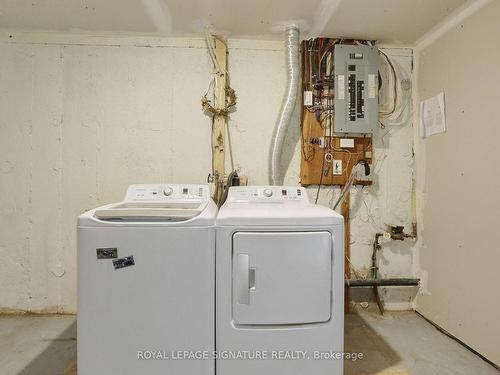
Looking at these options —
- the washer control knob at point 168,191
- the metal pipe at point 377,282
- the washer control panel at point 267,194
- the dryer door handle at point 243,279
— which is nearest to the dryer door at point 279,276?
the dryer door handle at point 243,279

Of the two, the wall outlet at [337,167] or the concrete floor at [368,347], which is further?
the wall outlet at [337,167]

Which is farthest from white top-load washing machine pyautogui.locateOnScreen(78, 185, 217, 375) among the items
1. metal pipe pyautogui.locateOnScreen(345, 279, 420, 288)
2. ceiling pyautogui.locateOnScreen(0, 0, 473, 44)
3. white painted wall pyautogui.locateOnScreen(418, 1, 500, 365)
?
white painted wall pyautogui.locateOnScreen(418, 1, 500, 365)

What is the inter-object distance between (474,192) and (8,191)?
353 cm

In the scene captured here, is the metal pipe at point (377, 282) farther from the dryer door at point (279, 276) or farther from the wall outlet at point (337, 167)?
the dryer door at point (279, 276)

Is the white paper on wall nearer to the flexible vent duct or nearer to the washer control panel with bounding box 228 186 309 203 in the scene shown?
the flexible vent duct

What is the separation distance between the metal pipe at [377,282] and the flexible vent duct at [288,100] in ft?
3.35

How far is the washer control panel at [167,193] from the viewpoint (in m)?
1.95

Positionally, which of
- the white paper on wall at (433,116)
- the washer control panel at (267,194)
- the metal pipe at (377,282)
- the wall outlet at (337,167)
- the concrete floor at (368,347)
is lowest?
the concrete floor at (368,347)

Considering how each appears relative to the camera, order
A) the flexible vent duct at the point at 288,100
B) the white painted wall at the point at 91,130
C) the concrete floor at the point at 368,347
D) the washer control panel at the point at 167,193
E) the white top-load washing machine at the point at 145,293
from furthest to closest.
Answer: the white painted wall at the point at 91,130 < the flexible vent duct at the point at 288,100 < the washer control panel at the point at 167,193 < the concrete floor at the point at 368,347 < the white top-load washing machine at the point at 145,293

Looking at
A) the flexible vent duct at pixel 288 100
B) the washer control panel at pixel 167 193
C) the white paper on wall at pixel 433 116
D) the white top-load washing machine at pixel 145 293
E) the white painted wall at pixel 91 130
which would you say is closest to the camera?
the white top-load washing machine at pixel 145 293

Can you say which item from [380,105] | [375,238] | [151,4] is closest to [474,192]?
[375,238]

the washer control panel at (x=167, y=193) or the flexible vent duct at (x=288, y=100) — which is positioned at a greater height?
the flexible vent duct at (x=288, y=100)

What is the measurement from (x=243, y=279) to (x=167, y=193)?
86cm

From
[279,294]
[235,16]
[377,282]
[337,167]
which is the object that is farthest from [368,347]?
[235,16]
